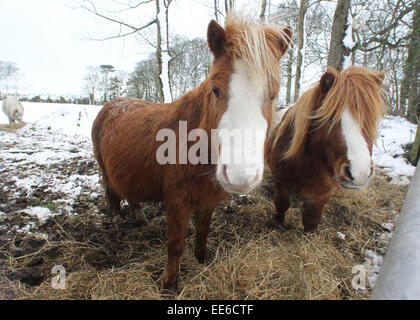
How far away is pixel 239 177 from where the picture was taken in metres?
1.02

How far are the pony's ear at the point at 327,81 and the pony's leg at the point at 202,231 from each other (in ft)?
5.57

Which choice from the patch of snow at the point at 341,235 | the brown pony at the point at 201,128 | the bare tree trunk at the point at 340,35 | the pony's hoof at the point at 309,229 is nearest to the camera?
the brown pony at the point at 201,128

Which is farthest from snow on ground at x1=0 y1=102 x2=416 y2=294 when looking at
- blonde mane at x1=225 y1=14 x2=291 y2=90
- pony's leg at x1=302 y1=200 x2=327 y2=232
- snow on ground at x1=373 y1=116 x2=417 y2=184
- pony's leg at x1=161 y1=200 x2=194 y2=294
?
pony's leg at x1=161 y1=200 x2=194 y2=294

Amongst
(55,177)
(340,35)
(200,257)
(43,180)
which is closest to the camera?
(200,257)

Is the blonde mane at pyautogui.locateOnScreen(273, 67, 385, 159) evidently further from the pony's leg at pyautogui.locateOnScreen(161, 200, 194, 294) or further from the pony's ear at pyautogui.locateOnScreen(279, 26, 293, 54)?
the pony's leg at pyautogui.locateOnScreen(161, 200, 194, 294)

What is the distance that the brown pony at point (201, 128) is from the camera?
1116mm

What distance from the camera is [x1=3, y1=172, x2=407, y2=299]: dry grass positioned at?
5.99 feet

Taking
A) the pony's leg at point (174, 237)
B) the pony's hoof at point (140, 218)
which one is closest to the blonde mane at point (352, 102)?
the pony's leg at point (174, 237)

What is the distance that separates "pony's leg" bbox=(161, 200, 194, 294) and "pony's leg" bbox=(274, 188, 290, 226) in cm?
146

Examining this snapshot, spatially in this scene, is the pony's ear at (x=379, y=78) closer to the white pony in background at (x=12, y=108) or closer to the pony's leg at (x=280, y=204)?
the pony's leg at (x=280, y=204)

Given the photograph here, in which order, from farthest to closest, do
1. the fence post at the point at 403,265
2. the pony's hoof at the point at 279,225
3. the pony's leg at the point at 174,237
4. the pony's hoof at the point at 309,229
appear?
the pony's hoof at the point at 279,225, the pony's hoof at the point at 309,229, the pony's leg at the point at 174,237, the fence post at the point at 403,265

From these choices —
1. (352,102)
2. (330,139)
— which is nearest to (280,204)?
(330,139)

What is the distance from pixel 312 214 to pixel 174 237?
69.2 inches

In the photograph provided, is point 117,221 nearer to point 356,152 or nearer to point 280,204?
point 280,204
